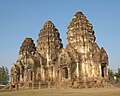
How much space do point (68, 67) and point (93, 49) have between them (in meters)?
5.40

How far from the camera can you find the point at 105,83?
99.1 ft

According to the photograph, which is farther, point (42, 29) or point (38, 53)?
point (42, 29)

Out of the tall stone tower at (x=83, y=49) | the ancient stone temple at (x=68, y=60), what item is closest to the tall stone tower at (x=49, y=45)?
the ancient stone temple at (x=68, y=60)

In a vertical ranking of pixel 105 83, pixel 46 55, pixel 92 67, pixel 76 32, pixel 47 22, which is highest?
pixel 47 22

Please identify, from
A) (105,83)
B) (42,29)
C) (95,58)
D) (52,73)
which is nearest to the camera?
(105,83)

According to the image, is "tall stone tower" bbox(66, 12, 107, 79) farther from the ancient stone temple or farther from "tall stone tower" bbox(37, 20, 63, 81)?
"tall stone tower" bbox(37, 20, 63, 81)

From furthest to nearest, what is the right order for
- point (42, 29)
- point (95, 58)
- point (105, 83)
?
1. point (42, 29)
2. point (95, 58)
3. point (105, 83)

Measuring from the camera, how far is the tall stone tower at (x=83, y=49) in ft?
105

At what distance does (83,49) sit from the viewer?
3288 cm

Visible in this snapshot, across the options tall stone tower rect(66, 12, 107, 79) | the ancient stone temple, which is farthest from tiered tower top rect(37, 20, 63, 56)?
tall stone tower rect(66, 12, 107, 79)

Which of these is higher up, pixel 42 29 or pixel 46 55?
pixel 42 29

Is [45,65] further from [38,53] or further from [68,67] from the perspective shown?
[68,67]

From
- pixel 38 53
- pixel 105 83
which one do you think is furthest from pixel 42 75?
pixel 105 83

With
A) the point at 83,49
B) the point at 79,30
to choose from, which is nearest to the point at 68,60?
the point at 83,49
